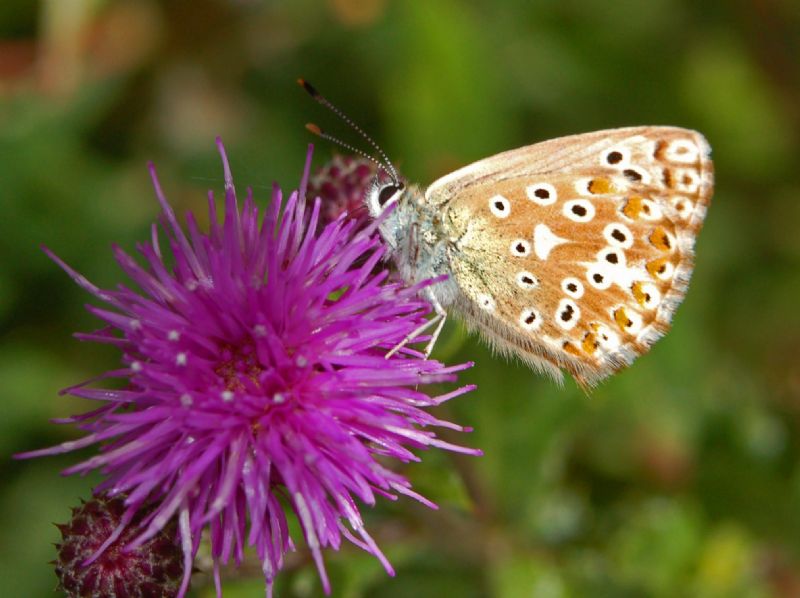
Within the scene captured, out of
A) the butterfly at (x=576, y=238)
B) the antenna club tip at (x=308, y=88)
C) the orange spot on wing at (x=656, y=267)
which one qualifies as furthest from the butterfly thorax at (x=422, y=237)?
the orange spot on wing at (x=656, y=267)

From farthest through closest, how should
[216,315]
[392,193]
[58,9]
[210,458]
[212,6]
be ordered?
1. [212,6]
2. [58,9]
3. [392,193]
4. [216,315]
5. [210,458]

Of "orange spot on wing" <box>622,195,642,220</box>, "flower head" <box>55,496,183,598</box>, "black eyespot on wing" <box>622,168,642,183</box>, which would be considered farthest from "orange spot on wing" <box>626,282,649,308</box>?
"flower head" <box>55,496,183,598</box>

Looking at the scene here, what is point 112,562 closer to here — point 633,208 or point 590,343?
point 590,343

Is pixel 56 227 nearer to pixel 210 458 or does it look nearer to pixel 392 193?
pixel 392 193

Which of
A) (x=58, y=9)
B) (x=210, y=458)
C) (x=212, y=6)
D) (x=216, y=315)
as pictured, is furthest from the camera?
(x=212, y=6)

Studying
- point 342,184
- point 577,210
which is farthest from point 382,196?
point 577,210

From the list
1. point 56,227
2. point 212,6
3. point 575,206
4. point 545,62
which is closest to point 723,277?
point 545,62

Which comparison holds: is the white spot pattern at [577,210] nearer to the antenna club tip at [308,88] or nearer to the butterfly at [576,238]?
the butterfly at [576,238]
